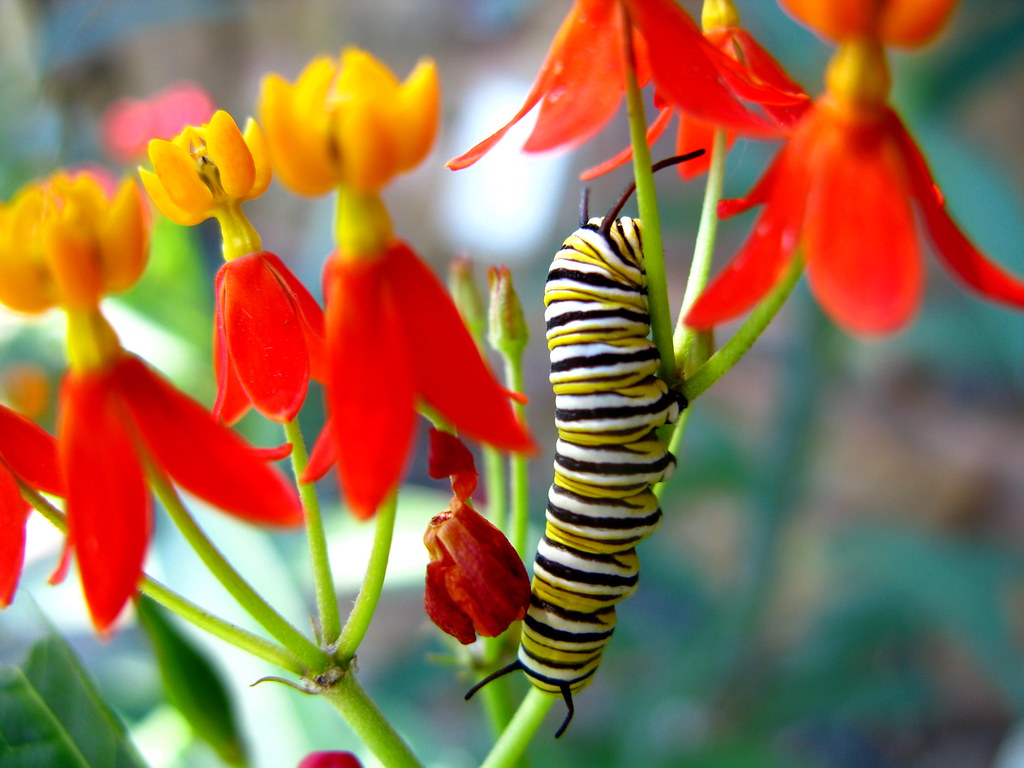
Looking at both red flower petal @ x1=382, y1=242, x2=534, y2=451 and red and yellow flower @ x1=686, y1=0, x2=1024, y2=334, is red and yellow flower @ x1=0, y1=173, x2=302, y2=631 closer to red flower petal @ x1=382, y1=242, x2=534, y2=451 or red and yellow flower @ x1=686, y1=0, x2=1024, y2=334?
red flower petal @ x1=382, y1=242, x2=534, y2=451

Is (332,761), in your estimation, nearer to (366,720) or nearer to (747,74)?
(366,720)

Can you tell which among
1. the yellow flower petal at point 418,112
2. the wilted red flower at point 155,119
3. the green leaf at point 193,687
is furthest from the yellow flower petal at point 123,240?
the wilted red flower at point 155,119

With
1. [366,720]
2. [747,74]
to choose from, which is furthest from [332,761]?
[747,74]

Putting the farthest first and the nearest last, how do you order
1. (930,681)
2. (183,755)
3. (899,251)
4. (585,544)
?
(930,681) → (183,755) → (585,544) → (899,251)

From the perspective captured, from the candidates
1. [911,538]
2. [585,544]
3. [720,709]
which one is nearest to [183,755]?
[585,544]

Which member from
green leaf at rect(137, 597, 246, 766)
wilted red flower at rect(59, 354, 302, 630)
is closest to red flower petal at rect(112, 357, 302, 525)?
wilted red flower at rect(59, 354, 302, 630)

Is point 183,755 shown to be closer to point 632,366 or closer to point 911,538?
point 632,366

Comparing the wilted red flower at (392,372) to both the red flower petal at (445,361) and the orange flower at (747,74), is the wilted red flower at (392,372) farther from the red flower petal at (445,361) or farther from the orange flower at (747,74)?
the orange flower at (747,74)
